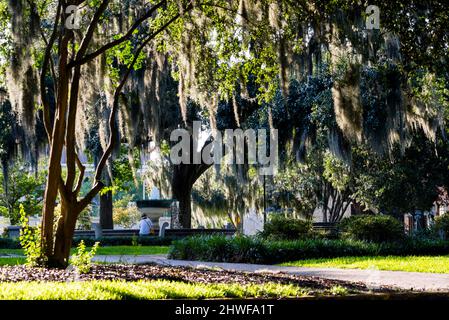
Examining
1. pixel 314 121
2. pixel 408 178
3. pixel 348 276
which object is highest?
pixel 314 121

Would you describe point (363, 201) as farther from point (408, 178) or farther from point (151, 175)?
point (151, 175)

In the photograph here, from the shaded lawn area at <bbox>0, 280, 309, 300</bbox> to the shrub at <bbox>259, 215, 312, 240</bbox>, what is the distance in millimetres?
9996

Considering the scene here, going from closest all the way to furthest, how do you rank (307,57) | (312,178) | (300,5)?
(300,5), (307,57), (312,178)

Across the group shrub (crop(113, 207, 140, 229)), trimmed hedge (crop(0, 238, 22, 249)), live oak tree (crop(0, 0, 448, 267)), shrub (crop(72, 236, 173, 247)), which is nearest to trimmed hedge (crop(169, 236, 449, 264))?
live oak tree (crop(0, 0, 448, 267))

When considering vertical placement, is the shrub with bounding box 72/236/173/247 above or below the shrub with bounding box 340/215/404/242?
below

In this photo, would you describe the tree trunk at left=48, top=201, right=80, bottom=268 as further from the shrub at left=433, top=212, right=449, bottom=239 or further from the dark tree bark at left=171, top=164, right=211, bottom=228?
the dark tree bark at left=171, top=164, right=211, bottom=228

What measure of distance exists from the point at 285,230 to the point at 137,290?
11.6 m

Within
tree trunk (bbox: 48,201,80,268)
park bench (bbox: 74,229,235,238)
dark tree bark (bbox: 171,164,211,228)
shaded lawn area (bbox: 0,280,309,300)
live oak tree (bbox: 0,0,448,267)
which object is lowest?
park bench (bbox: 74,229,235,238)

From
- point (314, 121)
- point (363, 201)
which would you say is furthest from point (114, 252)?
point (363, 201)

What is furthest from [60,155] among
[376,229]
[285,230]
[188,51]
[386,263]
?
[376,229]

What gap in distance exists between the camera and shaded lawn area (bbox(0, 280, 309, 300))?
684 cm

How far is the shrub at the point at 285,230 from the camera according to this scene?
18703mm

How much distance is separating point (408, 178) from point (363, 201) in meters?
4.40

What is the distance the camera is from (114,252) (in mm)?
18422
